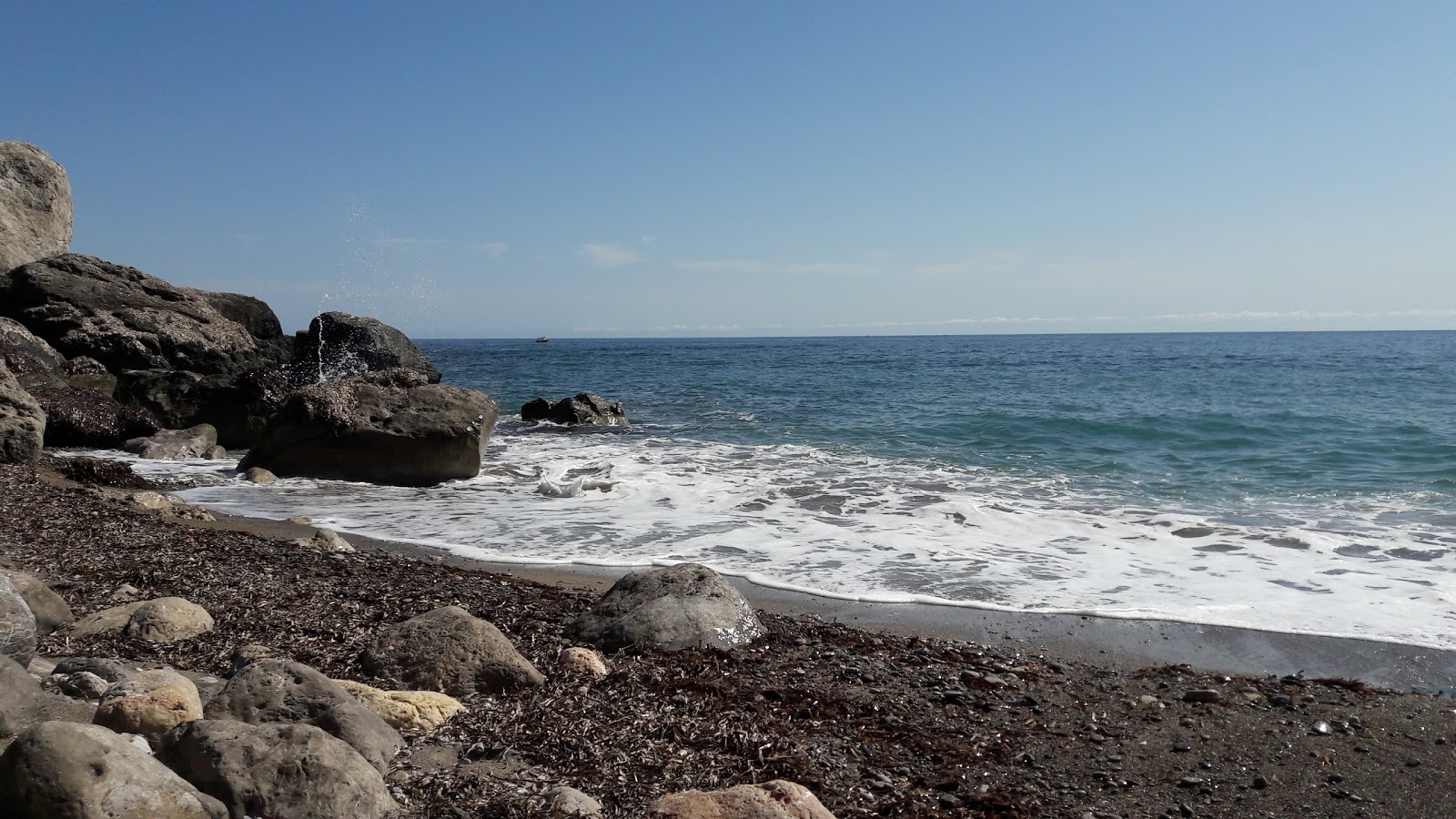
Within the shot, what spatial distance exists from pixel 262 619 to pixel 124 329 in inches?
630

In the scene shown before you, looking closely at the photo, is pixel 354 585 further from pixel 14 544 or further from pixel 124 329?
pixel 124 329

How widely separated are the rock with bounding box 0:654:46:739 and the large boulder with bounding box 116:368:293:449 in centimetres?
1233

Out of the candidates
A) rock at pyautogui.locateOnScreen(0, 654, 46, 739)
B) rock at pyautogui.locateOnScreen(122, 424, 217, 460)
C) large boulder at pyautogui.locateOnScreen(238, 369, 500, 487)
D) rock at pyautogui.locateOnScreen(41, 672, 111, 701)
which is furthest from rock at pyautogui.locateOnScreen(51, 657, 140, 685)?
rock at pyautogui.locateOnScreen(122, 424, 217, 460)

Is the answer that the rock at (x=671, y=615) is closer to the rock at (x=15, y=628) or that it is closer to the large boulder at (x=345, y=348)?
the rock at (x=15, y=628)

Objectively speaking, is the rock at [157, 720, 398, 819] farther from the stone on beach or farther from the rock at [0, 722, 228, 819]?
the stone on beach

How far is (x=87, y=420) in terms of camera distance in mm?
13867

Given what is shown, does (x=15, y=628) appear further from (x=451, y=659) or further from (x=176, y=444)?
(x=176, y=444)

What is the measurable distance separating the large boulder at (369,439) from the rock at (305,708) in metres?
8.74

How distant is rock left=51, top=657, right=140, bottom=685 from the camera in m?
3.86

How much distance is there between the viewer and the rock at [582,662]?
4699 millimetres

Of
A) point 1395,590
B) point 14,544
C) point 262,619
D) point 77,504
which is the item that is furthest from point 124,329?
point 1395,590

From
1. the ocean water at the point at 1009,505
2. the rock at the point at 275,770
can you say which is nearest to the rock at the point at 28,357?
the ocean water at the point at 1009,505

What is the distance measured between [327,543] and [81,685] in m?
4.36

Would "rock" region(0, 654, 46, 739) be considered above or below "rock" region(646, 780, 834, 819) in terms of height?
above
